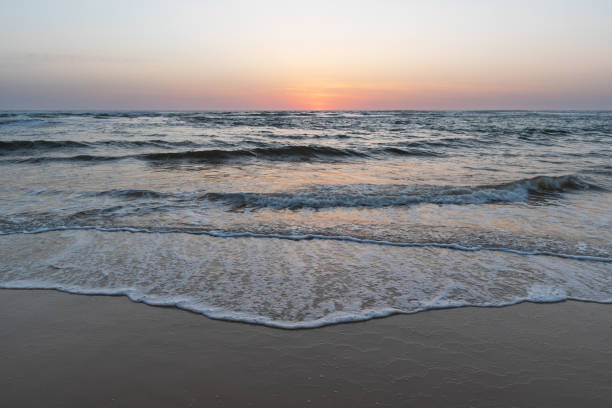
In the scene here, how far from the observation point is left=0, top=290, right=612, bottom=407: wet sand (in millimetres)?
2312

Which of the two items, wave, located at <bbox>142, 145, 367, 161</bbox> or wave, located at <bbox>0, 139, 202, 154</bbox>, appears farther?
wave, located at <bbox>0, 139, 202, 154</bbox>

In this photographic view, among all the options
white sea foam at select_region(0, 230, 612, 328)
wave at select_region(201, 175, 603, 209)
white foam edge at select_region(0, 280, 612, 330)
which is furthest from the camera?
wave at select_region(201, 175, 603, 209)

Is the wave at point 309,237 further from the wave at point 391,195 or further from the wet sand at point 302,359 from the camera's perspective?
the wave at point 391,195

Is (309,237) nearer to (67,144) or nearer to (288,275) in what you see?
(288,275)

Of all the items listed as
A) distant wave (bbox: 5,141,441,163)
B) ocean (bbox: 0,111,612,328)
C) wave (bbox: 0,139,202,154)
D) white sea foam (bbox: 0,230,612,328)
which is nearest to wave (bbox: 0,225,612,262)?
ocean (bbox: 0,111,612,328)

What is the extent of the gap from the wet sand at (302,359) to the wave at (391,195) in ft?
14.1

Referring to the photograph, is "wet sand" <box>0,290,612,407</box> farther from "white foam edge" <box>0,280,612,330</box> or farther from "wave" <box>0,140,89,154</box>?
"wave" <box>0,140,89,154</box>

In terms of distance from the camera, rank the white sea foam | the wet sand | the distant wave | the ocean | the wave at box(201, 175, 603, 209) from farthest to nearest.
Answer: the distant wave → the wave at box(201, 175, 603, 209) → the ocean → the white sea foam → the wet sand

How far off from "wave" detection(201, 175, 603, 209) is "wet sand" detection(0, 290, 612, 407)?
4.31 m

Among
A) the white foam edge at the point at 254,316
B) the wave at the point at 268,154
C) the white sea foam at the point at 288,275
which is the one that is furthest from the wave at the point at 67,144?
the white foam edge at the point at 254,316

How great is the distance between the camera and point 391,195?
820 centimetres

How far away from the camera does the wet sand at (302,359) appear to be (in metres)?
2.31

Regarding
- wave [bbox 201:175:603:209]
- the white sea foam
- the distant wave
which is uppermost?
the distant wave

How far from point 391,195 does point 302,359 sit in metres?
5.94
